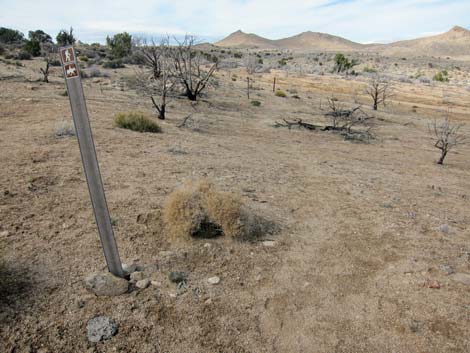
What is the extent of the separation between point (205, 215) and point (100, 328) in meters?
2.12

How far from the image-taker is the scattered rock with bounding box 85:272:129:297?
3.51 m

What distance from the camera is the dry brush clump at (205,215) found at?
475 centimetres

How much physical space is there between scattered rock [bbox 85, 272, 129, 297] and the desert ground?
10 centimetres

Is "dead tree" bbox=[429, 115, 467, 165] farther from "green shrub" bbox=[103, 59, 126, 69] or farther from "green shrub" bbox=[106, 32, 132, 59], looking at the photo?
"green shrub" bbox=[106, 32, 132, 59]

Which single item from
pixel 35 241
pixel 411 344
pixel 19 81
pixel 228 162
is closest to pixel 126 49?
pixel 19 81

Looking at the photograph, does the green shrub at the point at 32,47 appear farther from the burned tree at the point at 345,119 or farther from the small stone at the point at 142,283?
the small stone at the point at 142,283

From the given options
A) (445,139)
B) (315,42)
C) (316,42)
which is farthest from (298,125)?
(316,42)

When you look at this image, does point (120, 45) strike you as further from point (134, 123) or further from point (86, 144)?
point (86, 144)

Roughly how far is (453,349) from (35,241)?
4.63 meters

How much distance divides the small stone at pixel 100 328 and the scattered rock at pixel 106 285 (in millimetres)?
342

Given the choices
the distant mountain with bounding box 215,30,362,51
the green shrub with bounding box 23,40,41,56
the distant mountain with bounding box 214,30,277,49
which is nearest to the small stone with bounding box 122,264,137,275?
the green shrub with bounding box 23,40,41,56

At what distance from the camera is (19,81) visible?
1659cm

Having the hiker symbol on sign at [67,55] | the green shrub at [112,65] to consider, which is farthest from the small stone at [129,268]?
the green shrub at [112,65]

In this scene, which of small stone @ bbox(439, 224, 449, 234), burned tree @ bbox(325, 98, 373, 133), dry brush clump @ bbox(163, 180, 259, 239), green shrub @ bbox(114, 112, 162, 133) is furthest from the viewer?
burned tree @ bbox(325, 98, 373, 133)
